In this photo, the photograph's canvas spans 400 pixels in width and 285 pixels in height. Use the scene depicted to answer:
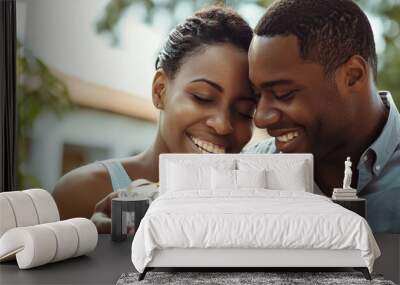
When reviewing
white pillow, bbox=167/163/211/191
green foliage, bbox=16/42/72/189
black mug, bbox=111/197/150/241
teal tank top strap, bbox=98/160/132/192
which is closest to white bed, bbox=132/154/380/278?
white pillow, bbox=167/163/211/191

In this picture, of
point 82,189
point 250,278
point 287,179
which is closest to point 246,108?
point 287,179

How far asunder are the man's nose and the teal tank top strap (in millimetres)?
1558

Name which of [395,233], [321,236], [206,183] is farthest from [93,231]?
[395,233]

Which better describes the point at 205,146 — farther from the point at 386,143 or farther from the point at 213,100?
the point at 386,143

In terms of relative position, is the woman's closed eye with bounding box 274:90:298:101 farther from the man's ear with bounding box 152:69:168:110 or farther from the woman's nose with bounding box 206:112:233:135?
the man's ear with bounding box 152:69:168:110

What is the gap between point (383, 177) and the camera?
6.49m

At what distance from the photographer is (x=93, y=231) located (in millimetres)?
5391

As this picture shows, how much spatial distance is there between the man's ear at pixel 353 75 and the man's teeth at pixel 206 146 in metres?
1.44

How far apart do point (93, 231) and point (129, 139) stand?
166cm

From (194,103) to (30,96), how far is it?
1.89 metres

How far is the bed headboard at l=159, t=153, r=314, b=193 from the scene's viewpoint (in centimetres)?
638

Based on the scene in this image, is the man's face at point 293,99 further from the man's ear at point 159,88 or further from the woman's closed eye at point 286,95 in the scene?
the man's ear at point 159,88

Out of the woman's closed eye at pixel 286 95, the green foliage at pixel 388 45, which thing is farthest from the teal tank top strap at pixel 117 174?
the green foliage at pixel 388 45

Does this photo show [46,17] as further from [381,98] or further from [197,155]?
[381,98]
